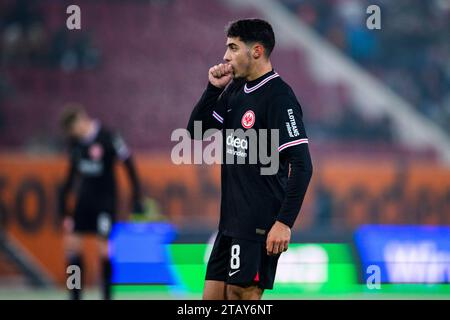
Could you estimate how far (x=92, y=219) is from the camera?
31.5 ft

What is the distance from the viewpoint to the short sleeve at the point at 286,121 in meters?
5.10

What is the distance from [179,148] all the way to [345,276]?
11.9 ft

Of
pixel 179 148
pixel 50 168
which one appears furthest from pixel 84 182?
pixel 179 148

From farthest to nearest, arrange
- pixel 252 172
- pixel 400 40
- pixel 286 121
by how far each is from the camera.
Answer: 1. pixel 400 40
2. pixel 252 172
3. pixel 286 121

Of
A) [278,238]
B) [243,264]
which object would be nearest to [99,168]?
[243,264]

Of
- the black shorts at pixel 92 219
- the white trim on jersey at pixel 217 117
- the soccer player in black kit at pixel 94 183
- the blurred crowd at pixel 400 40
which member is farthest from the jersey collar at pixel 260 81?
the blurred crowd at pixel 400 40

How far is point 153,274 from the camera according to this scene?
11.3 metres

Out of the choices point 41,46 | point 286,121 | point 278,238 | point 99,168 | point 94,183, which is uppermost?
point 41,46

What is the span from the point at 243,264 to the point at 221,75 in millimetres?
1020

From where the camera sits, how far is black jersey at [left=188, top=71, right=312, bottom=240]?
5086 millimetres

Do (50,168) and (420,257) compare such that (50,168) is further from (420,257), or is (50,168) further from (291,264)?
(420,257)

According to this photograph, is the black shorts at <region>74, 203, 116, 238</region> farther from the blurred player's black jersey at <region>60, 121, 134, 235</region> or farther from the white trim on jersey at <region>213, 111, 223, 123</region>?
the white trim on jersey at <region>213, 111, 223, 123</region>

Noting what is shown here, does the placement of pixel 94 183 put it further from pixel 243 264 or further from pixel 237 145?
pixel 243 264

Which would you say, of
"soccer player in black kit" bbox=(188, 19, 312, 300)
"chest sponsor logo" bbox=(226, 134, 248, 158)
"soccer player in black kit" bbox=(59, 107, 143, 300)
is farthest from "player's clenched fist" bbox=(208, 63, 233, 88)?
"soccer player in black kit" bbox=(59, 107, 143, 300)
